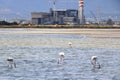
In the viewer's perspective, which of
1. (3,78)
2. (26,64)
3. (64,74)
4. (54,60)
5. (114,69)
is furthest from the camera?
(54,60)

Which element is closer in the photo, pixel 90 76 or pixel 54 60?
pixel 90 76

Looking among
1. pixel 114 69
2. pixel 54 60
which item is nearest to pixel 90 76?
pixel 114 69

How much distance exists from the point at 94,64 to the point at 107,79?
18.0 ft

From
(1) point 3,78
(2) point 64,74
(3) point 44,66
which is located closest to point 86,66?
(3) point 44,66

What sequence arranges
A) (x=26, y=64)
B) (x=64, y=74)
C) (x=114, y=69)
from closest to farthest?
(x=64, y=74)
(x=114, y=69)
(x=26, y=64)

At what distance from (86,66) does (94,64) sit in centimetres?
53

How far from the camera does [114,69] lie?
27.3m

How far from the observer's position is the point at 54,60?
32.7m

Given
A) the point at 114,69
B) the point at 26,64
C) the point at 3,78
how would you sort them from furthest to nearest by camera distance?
1. the point at 26,64
2. the point at 114,69
3. the point at 3,78

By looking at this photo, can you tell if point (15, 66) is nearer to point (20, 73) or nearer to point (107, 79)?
point (20, 73)

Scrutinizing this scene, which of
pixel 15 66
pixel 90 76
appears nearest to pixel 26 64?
pixel 15 66


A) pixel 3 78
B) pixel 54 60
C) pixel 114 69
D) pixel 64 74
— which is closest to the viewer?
pixel 3 78

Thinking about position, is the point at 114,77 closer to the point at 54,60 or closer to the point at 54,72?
the point at 54,72

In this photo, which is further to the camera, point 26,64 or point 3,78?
point 26,64
